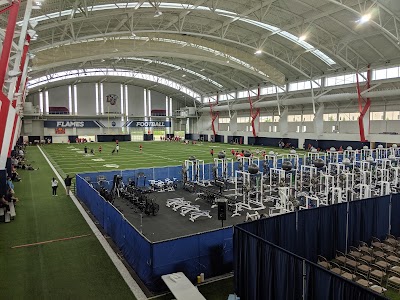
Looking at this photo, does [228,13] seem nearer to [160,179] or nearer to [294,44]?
[294,44]

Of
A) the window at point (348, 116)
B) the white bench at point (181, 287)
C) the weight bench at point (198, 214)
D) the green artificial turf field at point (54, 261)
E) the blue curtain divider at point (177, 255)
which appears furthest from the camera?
the window at point (348, 116)

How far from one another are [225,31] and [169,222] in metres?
23.2

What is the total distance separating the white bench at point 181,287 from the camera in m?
8.09

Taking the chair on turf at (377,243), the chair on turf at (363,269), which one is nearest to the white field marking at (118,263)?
the chair on turf at (363,269)

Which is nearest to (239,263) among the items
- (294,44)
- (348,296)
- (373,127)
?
(348,296)

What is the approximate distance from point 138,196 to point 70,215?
148 inches

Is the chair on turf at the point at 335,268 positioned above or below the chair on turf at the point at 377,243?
below

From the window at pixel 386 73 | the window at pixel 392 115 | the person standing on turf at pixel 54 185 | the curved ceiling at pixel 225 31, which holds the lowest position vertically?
the person standing on turf at pixel 54 185

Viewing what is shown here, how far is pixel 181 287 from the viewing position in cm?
853

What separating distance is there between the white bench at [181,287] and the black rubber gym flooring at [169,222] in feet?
13.3

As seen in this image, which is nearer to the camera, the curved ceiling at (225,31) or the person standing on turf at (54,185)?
the person standing on turf at (54,185)

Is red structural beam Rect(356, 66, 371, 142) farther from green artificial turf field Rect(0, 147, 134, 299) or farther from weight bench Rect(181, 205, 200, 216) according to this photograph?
green artificial turf field Rect(0, 147, 134, 299)

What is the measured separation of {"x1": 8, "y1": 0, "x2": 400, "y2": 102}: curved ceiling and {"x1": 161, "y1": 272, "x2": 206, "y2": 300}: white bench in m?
21.4

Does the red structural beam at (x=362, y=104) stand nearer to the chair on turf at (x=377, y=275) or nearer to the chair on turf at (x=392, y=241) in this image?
the chair on turf at (x=392, y=241)
